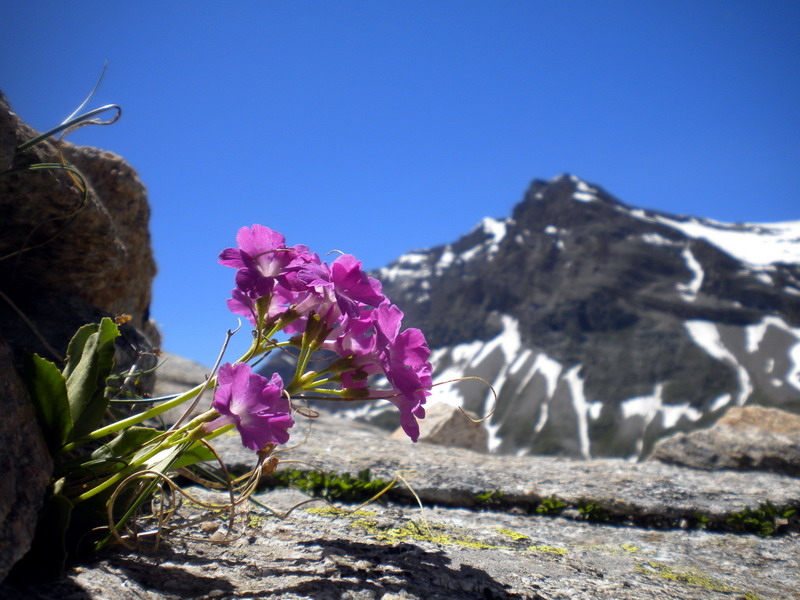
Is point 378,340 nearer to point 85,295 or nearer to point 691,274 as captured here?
point 85,295

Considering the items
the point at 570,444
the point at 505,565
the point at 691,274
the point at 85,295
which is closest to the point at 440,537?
the point at 505,565

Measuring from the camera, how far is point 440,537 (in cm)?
320

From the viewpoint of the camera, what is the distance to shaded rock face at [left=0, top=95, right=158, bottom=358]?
9.40 ft

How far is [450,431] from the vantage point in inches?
450

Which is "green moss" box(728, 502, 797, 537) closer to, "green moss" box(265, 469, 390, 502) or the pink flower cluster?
"green moss" box(265, 469, 390, 502)

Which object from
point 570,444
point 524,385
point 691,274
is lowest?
point 570,444

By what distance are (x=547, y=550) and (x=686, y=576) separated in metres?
0.66

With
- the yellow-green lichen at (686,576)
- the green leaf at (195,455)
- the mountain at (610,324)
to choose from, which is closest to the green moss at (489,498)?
the yellow-green lichen at (686,576)

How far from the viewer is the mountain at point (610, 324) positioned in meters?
119

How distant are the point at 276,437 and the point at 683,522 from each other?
321 cm

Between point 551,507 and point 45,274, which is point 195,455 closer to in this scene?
point 45,274

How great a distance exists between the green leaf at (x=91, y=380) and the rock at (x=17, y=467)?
0.51 ft

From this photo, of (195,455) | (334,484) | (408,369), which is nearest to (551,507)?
(334,484)

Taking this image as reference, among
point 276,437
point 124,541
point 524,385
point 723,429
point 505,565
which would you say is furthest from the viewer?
point 524,385
